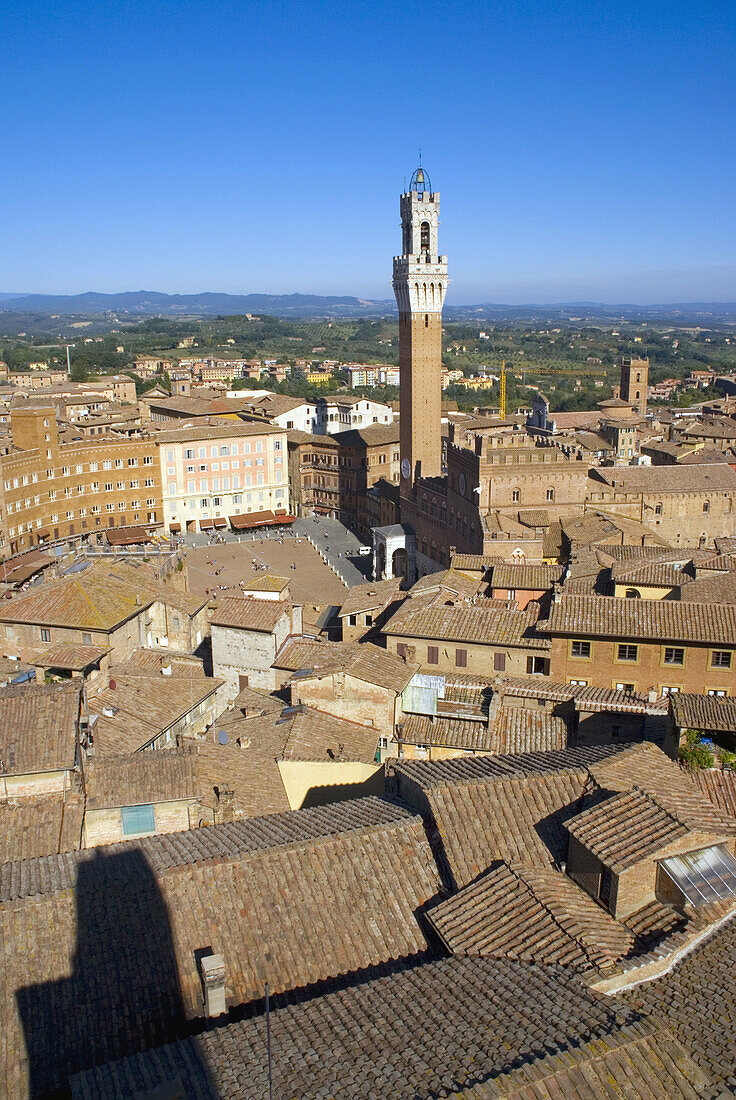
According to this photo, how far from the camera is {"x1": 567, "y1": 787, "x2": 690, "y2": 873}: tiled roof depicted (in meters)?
10.0

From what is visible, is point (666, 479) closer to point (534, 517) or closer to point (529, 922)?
point (534, 517)

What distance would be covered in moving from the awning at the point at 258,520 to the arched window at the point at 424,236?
72.1ft

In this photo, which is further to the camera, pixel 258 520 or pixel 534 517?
pixel 258 520

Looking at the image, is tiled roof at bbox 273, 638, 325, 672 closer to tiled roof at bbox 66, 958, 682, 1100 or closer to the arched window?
tiled roof at bbox 66, 958, 682, 1100

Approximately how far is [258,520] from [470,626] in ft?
143

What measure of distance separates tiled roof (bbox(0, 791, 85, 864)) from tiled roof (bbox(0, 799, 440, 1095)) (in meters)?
2.06

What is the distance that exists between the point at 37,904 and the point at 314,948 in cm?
320

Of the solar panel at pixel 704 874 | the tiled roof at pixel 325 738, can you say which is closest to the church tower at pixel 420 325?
the tiled roof at pixel 325 738

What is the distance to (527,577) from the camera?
27500 mm

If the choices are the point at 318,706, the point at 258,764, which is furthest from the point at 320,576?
the point at 258,764

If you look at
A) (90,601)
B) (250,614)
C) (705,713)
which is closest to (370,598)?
(250,614)

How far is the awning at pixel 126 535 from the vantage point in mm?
56625

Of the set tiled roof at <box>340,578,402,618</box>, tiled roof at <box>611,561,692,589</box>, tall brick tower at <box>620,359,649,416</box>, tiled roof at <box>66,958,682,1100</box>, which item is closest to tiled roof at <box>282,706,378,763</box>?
tiled roof at <box>66,958,682,1100</box>

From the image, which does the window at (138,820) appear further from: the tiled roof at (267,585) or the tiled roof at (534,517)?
the tiled roof at (534,517)
